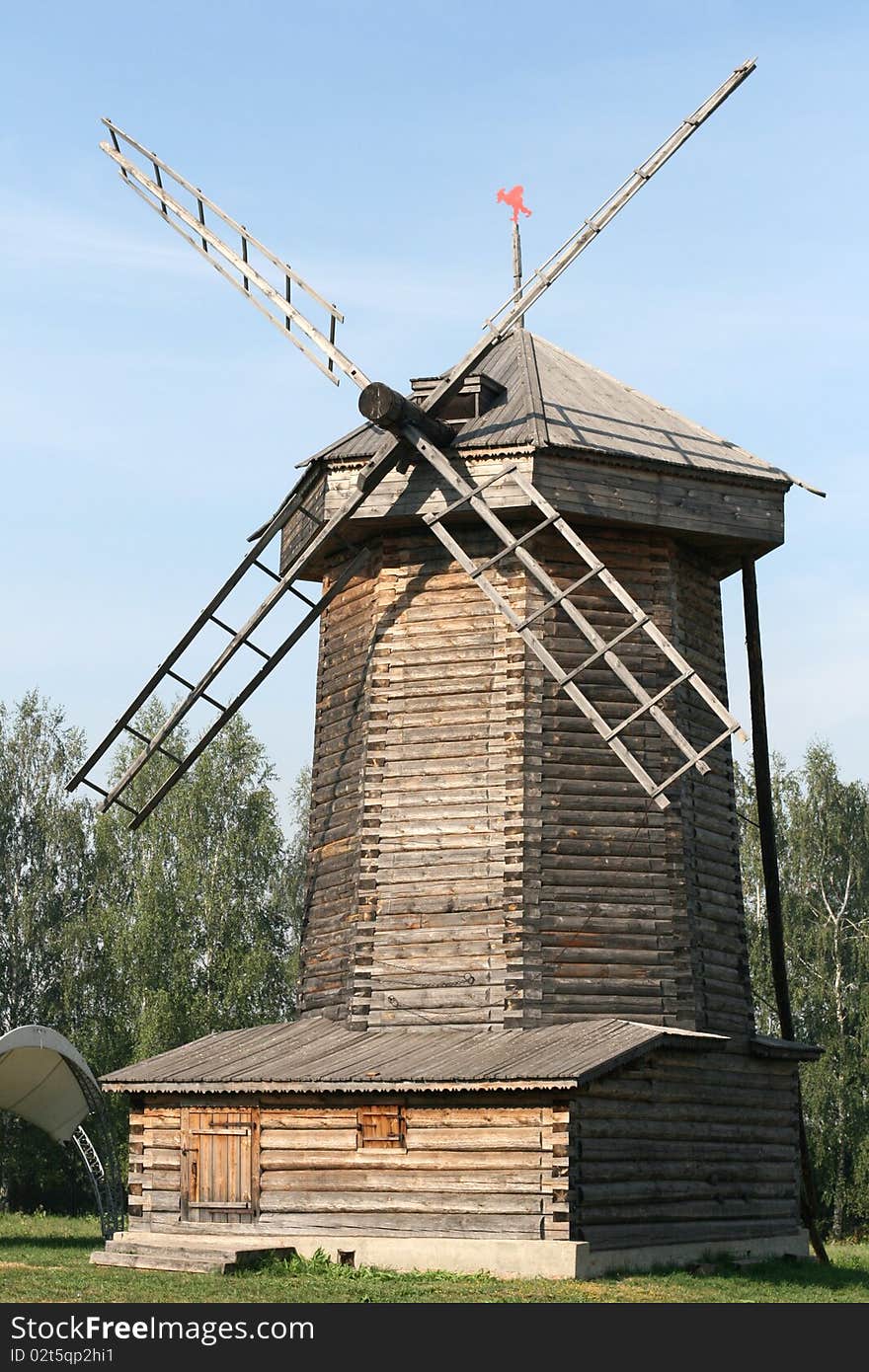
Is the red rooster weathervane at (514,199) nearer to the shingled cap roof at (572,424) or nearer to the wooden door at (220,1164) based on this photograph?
the shingled cap roof at (572,424)

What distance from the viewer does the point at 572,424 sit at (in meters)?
18.9

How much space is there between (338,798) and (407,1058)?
3.73 m

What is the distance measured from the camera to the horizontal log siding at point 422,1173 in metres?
15.8

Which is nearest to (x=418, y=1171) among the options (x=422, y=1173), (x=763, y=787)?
(x=422, y=1173)

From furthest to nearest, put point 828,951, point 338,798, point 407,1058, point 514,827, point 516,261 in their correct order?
point 828,951
point 516,261
point 338,798
point 514,827
point 407,1058

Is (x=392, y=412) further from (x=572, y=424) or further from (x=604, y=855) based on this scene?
(x=604, y=855)

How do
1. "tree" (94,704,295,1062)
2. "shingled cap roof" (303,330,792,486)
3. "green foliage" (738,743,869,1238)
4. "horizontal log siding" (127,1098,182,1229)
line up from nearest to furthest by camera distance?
"horizontal log siding" (127,1098,182,1229), "shingled cap roof" (303,330,792,486), "green foliage" (738,743,869,1238), "tree" (94,704,295,1062)

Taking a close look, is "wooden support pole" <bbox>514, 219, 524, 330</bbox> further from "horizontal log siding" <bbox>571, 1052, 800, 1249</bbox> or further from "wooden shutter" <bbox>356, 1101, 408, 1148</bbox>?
"wooden shutter" <bbox>356, 1101, 408, 1148</bbox>

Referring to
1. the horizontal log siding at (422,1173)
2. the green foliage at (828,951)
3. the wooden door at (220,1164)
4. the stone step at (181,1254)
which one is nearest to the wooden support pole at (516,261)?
the horizontal log siding at (422,1173)

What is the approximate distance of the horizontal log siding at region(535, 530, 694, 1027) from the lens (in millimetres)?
17453

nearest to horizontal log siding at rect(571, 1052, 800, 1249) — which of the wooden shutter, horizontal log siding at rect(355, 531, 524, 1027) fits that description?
horizontal log siding at rect(355, 531, 524, 1027)

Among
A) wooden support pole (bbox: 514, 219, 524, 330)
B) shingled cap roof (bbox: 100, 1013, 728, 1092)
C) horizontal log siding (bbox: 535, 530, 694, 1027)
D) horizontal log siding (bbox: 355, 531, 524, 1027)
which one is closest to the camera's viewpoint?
shingled cap roof (bbox: 100, 1013, 728, 1092)

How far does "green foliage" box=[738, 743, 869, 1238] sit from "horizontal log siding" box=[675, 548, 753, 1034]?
1218cm
